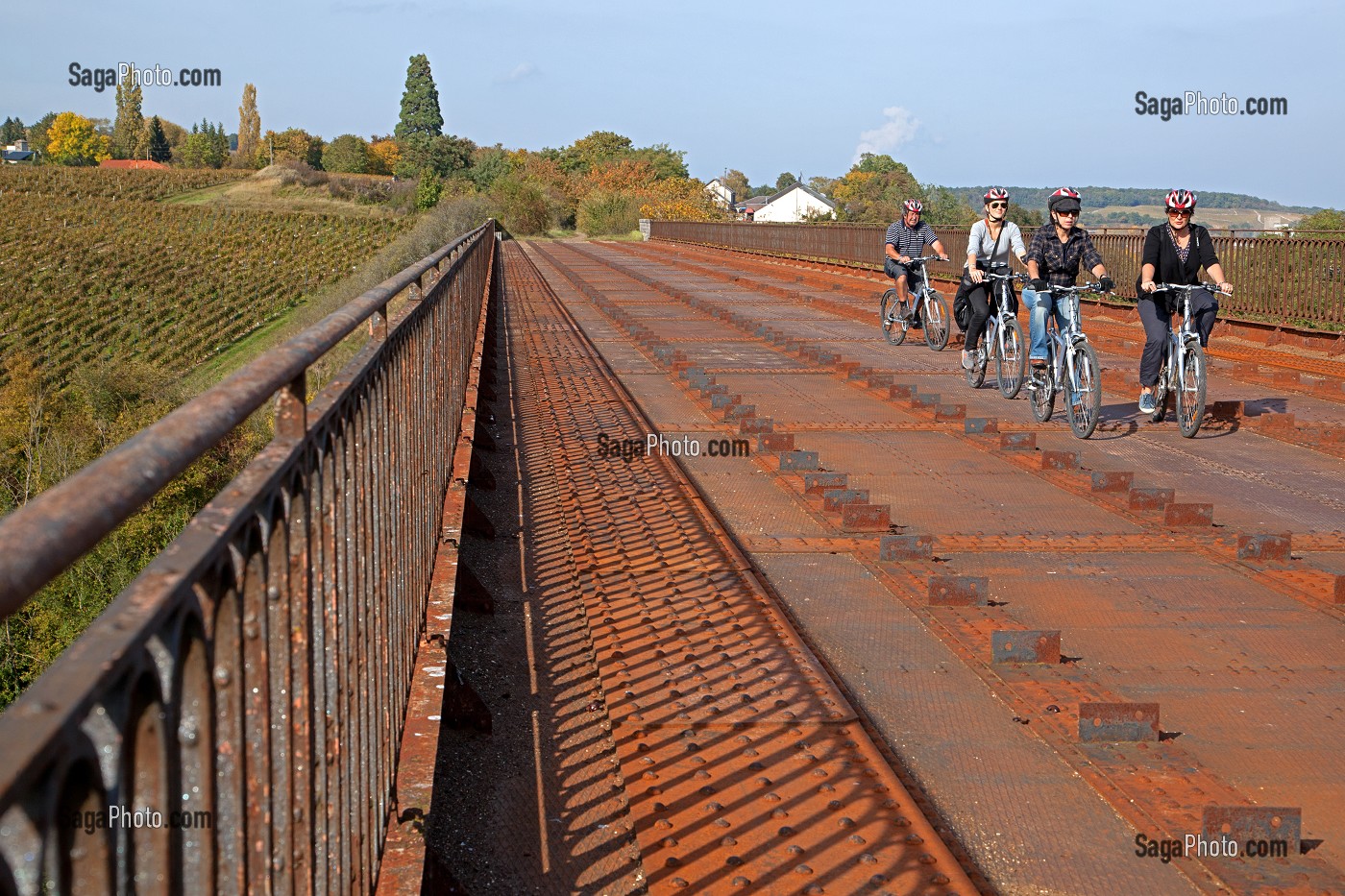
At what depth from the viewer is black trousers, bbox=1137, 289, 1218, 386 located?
1089cm

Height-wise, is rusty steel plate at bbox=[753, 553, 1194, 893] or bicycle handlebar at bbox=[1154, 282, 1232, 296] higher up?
bicycle handlebar at bbox=[1154, 282, 1232, 296]

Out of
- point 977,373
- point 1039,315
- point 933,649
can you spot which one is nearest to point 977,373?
point 977,373

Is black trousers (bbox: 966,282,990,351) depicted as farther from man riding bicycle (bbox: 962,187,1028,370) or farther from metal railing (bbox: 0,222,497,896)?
metal railing (bbox: 0,222,497,896)

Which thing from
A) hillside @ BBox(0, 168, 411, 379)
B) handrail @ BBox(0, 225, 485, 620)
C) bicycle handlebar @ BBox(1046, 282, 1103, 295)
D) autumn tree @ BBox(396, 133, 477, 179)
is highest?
autumn tree @ BBox(396, 133, 477, 179)

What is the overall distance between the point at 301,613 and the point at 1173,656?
13.1ft

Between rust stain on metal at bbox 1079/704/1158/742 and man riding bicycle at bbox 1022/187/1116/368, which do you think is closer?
rust stain on metal at bbox 1079/704/1158/742

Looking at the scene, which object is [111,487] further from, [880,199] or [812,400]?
[880,199]

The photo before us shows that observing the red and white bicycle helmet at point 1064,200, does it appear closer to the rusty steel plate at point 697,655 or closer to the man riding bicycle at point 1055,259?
the man riding bicycle at point 1055,259

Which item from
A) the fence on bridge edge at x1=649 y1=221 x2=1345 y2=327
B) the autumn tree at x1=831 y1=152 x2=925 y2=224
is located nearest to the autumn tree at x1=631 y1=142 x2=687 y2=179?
the autumn tree at x1=831 y1=152 x2=925 y2=224

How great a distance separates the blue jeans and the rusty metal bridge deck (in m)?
0.73

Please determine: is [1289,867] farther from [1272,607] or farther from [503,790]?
[1272,607]

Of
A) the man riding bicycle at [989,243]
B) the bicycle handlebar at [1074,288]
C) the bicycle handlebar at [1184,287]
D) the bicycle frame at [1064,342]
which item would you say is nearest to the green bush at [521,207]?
the man riding bicycle at [989,243]

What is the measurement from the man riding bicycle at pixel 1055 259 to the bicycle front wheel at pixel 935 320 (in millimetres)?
5409

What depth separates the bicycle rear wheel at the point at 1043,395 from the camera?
38.7 ft
